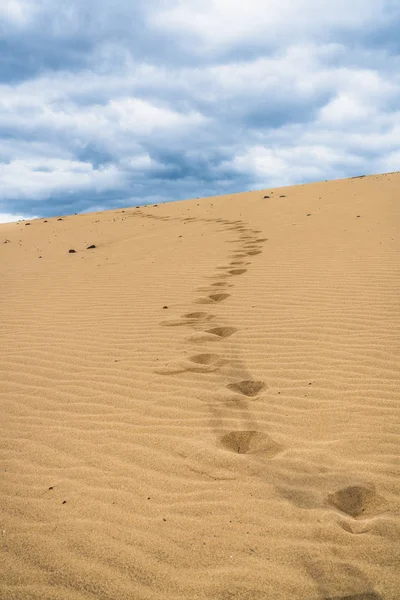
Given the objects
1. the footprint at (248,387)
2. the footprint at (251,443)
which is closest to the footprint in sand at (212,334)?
the footprint at (248,387)

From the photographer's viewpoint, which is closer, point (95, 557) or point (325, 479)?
point (95, 557)

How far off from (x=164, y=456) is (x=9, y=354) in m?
2.39

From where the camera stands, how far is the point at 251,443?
2992 mm

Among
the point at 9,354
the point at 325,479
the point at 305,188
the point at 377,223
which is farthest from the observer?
the point at 305,188

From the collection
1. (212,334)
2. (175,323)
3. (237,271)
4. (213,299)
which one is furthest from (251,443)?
(237,271)

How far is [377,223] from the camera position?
969cm

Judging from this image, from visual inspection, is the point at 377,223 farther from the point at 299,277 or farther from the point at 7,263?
the point at 7,263

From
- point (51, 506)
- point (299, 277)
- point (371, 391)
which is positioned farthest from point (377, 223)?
point (51, 506)

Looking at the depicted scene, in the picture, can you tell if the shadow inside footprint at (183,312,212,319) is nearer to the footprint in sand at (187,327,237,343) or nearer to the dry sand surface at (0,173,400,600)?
the dry sand surface at (0,173,400,600)

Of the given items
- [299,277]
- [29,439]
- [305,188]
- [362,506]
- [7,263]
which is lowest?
[362,506]

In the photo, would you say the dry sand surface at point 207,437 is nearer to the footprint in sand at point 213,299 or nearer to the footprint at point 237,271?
the footprint in sand at point 213,299

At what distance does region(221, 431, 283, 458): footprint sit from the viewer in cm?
290

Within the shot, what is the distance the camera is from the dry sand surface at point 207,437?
6.82ft

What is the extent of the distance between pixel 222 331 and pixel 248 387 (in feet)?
3.99
